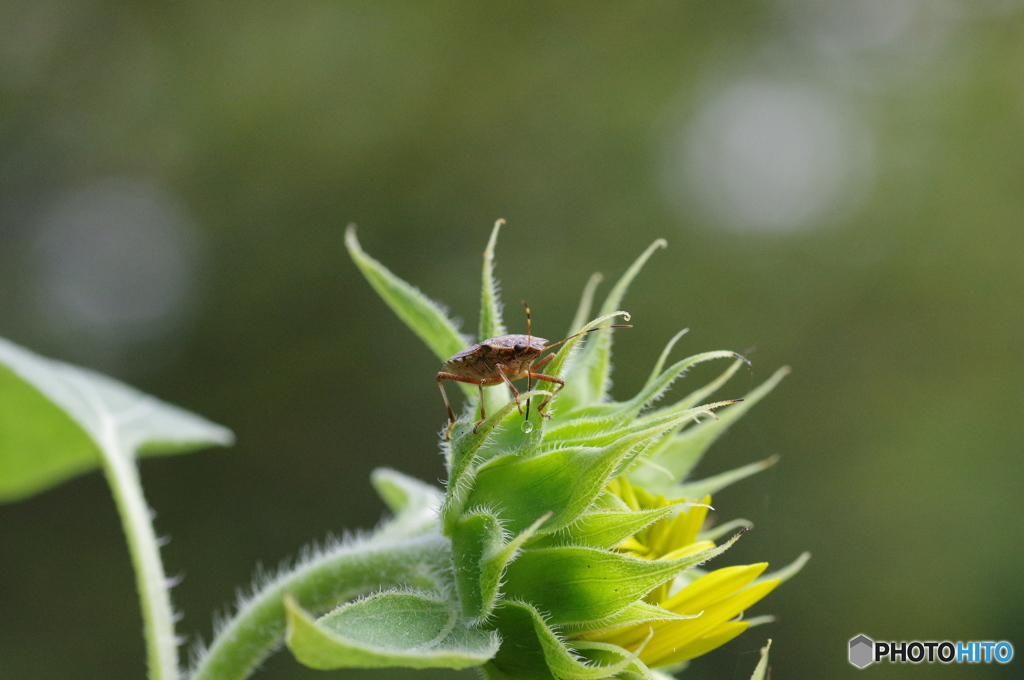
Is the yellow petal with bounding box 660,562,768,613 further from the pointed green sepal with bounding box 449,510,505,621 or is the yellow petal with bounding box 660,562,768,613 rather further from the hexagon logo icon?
the hexagon logo icon

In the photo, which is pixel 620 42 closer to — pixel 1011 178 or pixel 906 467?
pixel 1011 178

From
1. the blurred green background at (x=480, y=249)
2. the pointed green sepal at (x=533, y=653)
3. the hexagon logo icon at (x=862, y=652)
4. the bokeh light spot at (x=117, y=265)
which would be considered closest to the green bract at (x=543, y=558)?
the pointed green sepal at (x=533, y=653)

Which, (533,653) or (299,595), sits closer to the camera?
(533,653)

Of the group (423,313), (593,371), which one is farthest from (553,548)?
(423,313)

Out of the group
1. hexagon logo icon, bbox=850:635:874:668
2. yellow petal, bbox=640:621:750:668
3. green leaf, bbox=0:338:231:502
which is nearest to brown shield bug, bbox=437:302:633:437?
yellow petal, bbox=640:621:750:668

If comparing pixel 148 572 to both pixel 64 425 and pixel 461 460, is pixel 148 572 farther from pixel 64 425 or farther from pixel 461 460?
pixel 461 460

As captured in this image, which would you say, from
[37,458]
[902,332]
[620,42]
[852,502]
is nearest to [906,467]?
[852,502]
